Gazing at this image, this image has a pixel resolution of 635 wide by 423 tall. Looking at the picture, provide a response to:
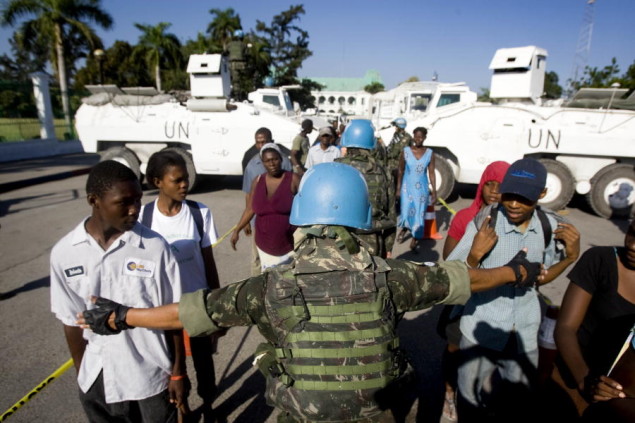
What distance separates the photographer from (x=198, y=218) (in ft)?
7.26

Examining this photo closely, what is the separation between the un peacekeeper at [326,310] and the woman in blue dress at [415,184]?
12.6 feet

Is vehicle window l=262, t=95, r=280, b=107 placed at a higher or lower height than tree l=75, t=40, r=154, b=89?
lower

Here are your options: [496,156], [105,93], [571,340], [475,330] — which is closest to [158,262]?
[475,330]

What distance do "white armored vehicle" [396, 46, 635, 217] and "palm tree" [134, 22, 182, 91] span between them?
2402 centimetres

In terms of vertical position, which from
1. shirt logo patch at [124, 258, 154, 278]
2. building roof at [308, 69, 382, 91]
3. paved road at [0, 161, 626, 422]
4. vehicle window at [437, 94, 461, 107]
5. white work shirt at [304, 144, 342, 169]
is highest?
building roof at [308, 69, 382, 91]

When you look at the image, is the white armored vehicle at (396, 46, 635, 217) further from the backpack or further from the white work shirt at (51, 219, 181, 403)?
the white work shirt at (51, 219, 181, 403)

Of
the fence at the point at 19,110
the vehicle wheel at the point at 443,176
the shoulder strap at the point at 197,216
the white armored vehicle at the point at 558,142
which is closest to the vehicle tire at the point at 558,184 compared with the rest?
the white armored vehicle at the point at 558,142

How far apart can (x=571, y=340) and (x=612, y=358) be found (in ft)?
0.73

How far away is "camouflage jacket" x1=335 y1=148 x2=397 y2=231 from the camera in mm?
3082

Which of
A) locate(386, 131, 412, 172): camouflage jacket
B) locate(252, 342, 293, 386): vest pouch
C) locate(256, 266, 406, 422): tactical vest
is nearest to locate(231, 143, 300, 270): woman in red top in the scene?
locate(252, 342, 293, 386): vest pouch

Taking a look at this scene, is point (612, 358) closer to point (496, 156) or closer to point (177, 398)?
point (177, 398)

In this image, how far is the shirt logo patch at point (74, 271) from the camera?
4.85 feet

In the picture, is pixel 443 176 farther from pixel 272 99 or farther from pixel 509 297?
pixel 509 297

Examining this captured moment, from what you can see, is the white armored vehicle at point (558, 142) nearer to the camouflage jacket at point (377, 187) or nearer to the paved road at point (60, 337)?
the paved road at point (60, 337)
